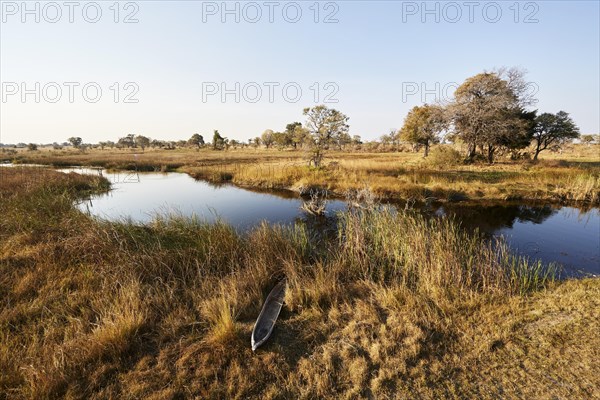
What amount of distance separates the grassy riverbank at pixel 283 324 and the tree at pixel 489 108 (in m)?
25.4

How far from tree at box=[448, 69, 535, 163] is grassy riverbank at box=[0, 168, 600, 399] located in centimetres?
2542

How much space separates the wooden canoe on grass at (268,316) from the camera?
415cm

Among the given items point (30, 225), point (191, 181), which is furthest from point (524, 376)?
point (191, 181)

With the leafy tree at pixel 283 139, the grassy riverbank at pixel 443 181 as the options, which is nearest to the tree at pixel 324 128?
the grassy riverbank at pixel 443 181

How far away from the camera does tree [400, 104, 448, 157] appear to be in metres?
29.3

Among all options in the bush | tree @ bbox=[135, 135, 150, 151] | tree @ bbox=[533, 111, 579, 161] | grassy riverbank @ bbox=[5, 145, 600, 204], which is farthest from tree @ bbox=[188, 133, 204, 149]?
tree @ bbox=[533, 111, 579, 161]

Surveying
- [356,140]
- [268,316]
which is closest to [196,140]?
[356,140]

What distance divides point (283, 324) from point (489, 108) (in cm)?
3111

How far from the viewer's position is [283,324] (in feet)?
15.2

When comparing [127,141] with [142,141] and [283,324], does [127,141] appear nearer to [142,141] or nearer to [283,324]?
[142,141]

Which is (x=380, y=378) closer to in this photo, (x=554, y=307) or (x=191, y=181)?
(x=554, y=307)

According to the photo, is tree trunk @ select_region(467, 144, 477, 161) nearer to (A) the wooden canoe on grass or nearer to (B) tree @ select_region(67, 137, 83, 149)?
(A) the wooden canoe on grass

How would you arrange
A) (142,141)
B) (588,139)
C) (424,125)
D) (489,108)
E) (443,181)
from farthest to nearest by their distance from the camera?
1. (142,141)
2. (588,139)
3. (424,125)
4. (489,108)
5. (443,181)

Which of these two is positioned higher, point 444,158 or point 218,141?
point 218,141
